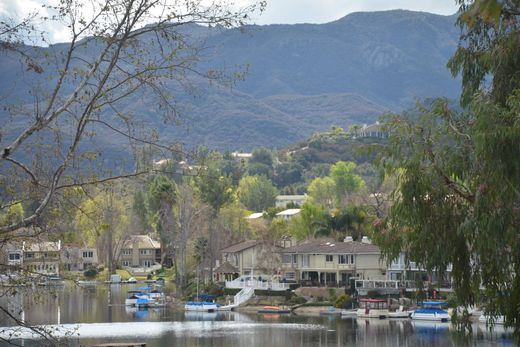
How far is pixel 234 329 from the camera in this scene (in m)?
60.0

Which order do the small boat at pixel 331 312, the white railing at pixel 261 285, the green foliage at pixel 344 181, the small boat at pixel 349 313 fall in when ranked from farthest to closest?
the green foliage at pixel 344 181 < the white railing at pixel 261 285 < the small boat at pixel 331 312 < the small boat at pixel 349 313

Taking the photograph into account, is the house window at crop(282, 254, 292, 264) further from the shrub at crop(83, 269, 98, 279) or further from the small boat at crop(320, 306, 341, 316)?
the shrub at crop(83, 269, 98, 279)

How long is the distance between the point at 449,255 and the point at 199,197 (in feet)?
278

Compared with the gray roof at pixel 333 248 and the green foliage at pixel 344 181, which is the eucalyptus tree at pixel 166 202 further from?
the green foliage at pixel 344 181

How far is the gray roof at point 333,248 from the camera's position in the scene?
7844 centimetres

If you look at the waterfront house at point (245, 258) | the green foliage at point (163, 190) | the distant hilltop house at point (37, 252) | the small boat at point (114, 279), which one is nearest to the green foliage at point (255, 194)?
the small boat at point (114, 279)

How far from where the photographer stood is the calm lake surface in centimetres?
5234

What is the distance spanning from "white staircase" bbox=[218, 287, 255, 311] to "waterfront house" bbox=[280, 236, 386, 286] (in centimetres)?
472

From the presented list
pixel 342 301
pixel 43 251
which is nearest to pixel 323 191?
pixel 342 301

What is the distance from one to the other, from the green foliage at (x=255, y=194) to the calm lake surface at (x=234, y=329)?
75.6 meters

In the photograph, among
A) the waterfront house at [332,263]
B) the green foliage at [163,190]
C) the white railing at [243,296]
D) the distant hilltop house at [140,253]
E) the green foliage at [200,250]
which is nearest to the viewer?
the white railing at [243,296]

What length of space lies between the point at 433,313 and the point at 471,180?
4745 cm

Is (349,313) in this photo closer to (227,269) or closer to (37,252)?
(227,269)

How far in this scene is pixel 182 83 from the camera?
13.8 meters
